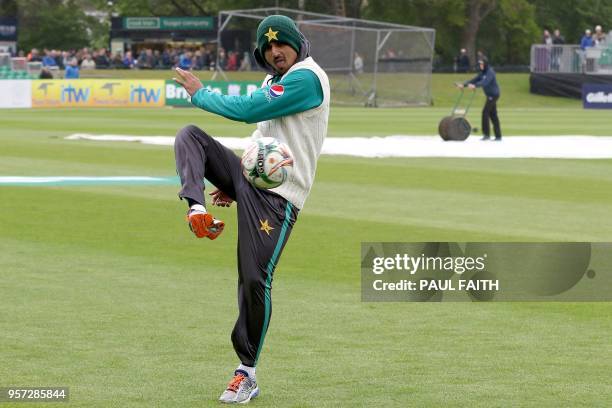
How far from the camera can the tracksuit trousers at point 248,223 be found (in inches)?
269

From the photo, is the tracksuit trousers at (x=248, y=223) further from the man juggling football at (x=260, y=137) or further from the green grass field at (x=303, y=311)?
the green grass field at (x=303, y=311)

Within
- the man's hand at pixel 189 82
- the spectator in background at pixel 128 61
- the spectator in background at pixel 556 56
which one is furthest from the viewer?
the spectator in background at pixel 128 61

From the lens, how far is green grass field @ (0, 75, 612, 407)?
741 centimetres

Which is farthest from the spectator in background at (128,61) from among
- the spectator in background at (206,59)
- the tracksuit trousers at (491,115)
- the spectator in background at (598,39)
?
the tracksuit trousers at (491,115)

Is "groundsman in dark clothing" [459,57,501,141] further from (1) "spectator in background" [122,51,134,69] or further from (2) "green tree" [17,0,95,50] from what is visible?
(2) "green tree" [17,0,95,50]

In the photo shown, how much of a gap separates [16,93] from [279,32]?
4668 centimetres

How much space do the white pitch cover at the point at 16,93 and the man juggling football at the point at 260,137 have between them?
4613 centimetres

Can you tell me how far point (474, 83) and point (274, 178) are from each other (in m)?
26.0

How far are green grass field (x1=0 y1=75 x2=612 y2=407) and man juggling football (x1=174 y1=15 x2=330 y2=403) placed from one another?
0.49 m

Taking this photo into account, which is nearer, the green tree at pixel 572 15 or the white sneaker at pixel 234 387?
the white sneaker at pixel 234 387

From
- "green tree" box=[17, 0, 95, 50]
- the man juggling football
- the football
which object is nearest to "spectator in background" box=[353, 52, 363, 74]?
"green tree" box=[17, 0, 95, 50]

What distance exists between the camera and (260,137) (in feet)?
23.0

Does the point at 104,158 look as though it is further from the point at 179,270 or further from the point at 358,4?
the point at 358,4

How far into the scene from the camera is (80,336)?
8.74 metres
